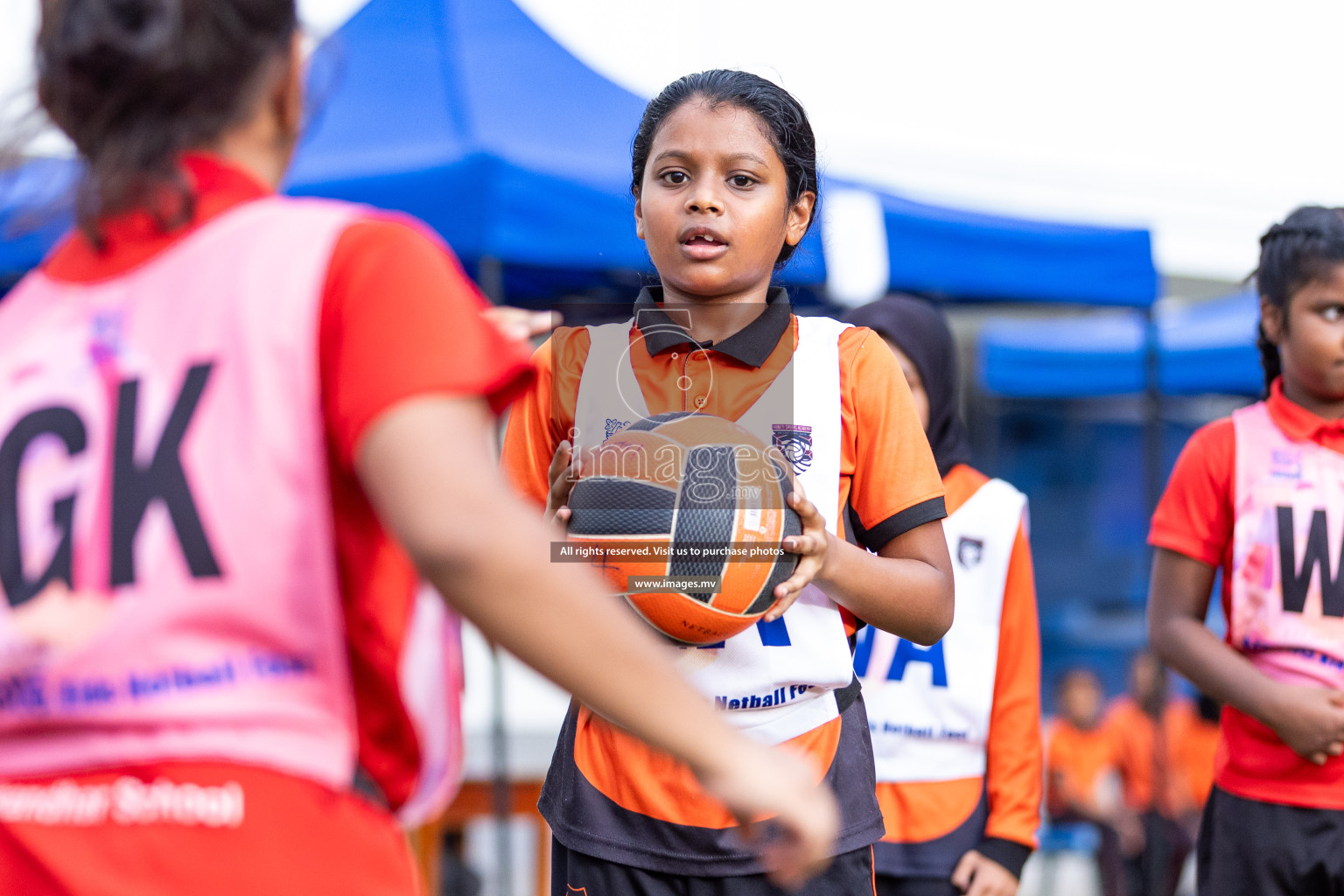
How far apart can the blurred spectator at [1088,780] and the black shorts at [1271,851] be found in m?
3.66

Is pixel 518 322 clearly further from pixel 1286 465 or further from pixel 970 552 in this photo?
pixel 1286 465

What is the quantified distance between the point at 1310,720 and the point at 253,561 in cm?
212

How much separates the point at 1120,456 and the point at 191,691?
14.7m

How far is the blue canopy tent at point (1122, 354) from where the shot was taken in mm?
8453

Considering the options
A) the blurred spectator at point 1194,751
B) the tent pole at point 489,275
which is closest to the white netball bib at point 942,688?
the tent pole at point 489,275

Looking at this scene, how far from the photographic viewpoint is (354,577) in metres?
0.98

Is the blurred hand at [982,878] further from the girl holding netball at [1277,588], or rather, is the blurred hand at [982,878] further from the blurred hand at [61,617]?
the blurred hand at [61,617]

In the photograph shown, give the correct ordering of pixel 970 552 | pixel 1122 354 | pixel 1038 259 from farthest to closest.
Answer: pixel 1122 354
pixel 1038 259
pixel 970 552

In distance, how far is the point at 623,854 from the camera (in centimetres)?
172

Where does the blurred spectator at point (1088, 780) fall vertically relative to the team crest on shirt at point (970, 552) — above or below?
below

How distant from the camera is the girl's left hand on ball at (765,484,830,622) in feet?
5.04

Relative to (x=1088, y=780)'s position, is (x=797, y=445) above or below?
above

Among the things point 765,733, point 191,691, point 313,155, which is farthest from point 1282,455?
point 313,155

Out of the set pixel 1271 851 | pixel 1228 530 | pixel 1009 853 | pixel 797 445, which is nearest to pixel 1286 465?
pixel 1228 530
